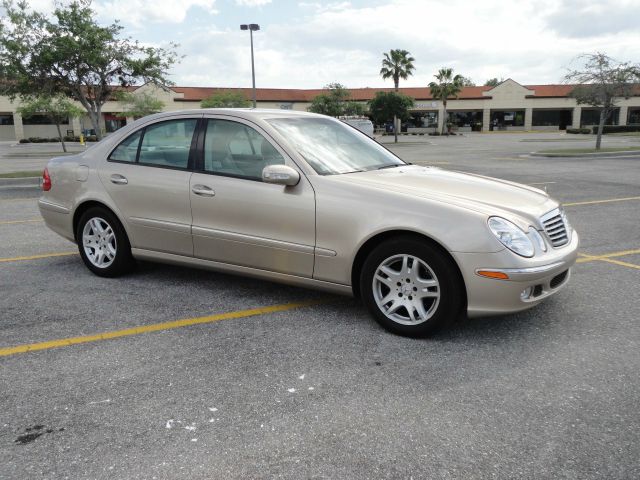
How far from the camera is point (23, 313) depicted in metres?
4.67

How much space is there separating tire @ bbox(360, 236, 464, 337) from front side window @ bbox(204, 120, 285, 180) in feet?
3.87

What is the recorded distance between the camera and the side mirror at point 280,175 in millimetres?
4262

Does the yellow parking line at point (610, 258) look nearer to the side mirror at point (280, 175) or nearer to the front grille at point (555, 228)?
the front grille at point (555, 228)

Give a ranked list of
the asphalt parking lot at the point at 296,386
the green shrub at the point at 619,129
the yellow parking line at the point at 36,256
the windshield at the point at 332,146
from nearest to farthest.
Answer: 1. the asphalt parking lot at the point at 296,386
2. the windshield at the point at 332,146
3. the yellow parking line at the point at 36,256
4. the green shrub at the point at 619,129

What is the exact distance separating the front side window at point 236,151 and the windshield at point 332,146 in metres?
0.20

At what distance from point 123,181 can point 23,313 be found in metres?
1.44

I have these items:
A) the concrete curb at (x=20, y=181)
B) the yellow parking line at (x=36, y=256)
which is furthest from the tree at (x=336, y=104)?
the yellow parking line at (x=36, y=256)

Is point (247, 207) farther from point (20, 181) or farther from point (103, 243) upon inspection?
point (20, 181)

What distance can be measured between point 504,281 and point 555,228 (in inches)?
32.0

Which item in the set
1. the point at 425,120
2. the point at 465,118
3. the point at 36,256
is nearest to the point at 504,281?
the point at 36,256

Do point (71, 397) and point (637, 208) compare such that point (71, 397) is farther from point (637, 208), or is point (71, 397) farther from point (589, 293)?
point (637, 208)

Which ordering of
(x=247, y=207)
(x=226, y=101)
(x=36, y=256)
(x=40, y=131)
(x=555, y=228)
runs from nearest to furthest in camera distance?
(x=555, y=228)
(x=247, y=207)
(x=36, y=256)
(x=226, y=101)
(x=40, y=131)

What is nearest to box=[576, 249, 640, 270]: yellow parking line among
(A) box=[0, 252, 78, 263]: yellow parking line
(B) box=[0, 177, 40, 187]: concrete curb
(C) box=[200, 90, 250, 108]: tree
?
(A) box=[0, 252, 78, 263]: yellow parking line

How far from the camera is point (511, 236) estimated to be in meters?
3.83
